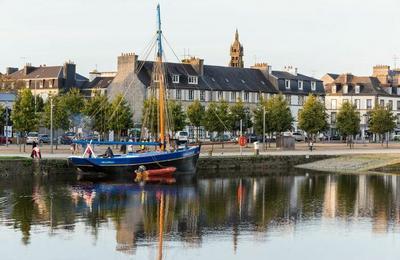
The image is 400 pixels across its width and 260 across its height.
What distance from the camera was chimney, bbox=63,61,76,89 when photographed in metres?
129

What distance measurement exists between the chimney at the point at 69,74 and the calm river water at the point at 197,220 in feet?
241

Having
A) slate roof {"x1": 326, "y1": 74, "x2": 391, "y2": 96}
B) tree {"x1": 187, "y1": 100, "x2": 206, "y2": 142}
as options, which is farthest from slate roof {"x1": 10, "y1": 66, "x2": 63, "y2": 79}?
slate roof {"x1": 326, "y1": 74, "x2": 391, "y2": 96}

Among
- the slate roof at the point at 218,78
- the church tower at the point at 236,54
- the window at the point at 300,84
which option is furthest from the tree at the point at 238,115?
the church tower at the point at 236,54

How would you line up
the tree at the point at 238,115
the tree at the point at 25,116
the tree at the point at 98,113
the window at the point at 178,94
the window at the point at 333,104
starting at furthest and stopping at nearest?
the window at the point at 333,104 < the window at the point at 178,94 < the tree at the point at 238,115 < the tree at the point at 98,113 < the tree at the point at 25,116

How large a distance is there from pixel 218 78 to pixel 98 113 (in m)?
34.7

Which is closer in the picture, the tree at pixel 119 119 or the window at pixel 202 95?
the tree at pixel 119 119

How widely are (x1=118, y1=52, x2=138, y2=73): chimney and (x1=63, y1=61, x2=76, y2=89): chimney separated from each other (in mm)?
17921

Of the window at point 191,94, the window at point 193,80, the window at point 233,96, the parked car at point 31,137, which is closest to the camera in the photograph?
the parked car at point 31,137

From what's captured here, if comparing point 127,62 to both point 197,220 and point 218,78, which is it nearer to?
point 218,78

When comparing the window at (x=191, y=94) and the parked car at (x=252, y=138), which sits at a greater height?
the window at (x=191, y=94)

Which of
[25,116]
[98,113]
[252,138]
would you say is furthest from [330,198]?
[252,138]

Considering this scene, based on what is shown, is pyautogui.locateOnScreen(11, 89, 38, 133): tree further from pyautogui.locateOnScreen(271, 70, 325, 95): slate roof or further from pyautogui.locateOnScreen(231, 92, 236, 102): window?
pyautogui.locateOnScreen(271, 70, 325, 95): slate roof

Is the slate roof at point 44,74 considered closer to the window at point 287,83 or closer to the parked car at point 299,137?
the window at point 287,83

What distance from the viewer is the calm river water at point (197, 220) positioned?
96.1 feet
